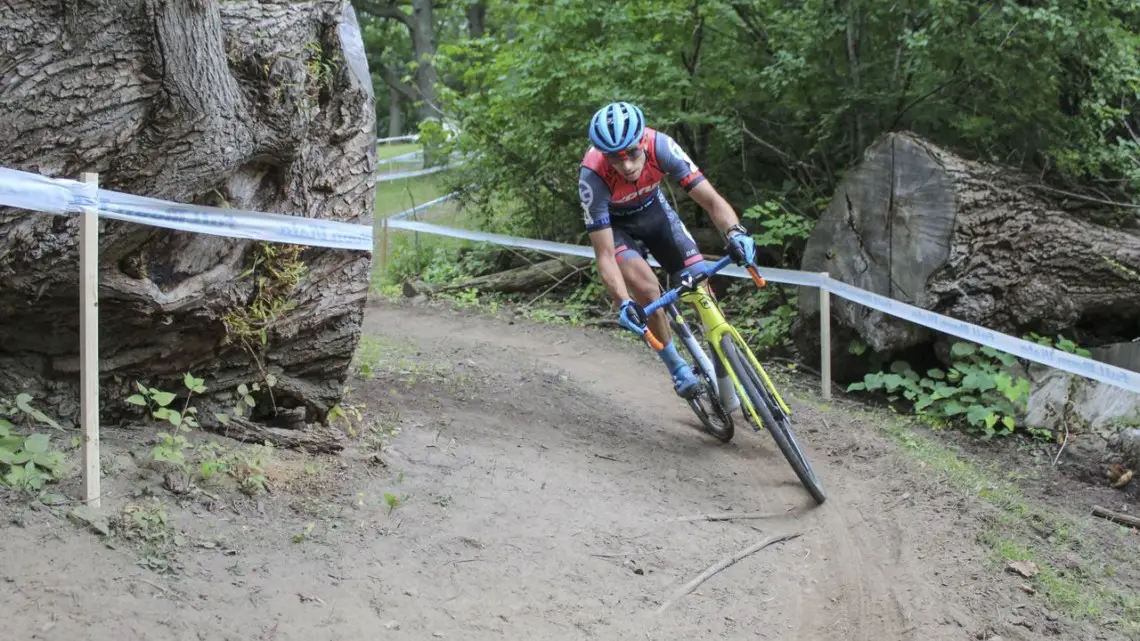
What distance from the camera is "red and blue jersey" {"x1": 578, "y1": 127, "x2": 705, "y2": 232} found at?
5.83 meters

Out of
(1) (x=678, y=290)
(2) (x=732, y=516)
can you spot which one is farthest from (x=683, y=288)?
(2) (x=732, y=516)

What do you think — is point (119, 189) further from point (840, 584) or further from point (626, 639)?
point (840, 584)

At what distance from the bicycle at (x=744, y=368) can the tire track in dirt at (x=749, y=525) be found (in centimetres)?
30

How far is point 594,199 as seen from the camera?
582cm

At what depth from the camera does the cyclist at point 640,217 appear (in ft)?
18.1

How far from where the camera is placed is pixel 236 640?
316 cm

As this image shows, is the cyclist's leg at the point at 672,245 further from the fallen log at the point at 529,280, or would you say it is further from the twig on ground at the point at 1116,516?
the fallen log at the point at 529,280

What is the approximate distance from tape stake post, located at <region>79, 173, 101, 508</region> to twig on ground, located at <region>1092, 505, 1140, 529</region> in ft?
19.1

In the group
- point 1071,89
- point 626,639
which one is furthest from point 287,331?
point 1071,89

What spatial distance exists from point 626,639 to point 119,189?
9.52ft

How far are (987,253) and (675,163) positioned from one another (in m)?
3.29

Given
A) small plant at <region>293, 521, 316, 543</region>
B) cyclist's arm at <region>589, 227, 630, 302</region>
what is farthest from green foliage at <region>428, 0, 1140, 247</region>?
small plant at <region>293, 521, 316, 543</region>

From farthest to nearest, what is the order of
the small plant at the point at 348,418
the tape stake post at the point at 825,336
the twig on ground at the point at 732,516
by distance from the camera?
1. the tape stake post at the point at 825,336
2. the small plant at the point at 348,418
3. the twig on ground at the point at 732,516

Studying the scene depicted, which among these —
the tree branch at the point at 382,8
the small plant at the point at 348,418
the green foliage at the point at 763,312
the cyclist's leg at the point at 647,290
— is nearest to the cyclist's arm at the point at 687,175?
the cyclist's leg at the point at 647,290
